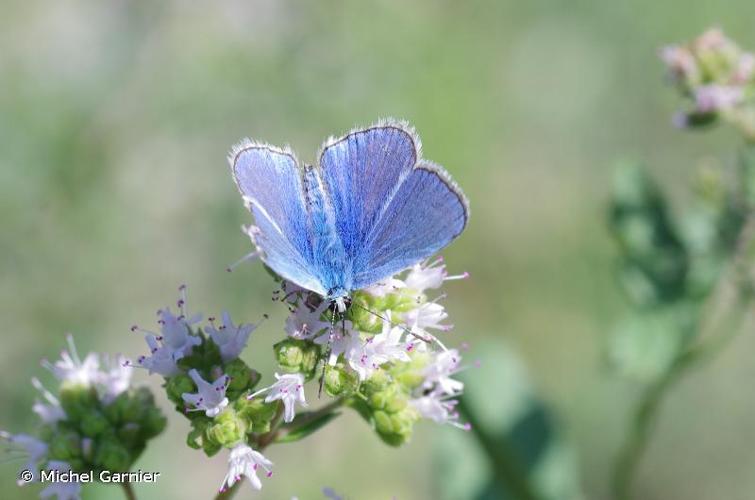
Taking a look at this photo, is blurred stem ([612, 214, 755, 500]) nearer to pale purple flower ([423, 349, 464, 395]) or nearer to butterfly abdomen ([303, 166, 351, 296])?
pale purple flower ([423, 349, 464, 395])

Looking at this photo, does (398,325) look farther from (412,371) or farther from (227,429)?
(227,429)

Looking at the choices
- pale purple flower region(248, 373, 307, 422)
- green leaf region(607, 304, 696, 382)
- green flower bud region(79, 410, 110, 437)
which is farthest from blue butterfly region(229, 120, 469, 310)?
green leaf region(607, 304, 696, 382)

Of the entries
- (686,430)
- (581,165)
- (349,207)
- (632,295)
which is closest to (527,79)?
(581,165)

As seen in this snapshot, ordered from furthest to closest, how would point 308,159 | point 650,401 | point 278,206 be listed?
point 308,159 → point 650,401 → point 278,206

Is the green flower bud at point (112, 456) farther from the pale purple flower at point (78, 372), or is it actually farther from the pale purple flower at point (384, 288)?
the pale purple flower at point (384, 288)

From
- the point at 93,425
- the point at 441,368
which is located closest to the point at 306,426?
the point at 441,368
